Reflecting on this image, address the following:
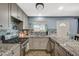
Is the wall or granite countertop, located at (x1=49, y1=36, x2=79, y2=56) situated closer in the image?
granite countertop, located at (x1=49, y1=36, x2=79, y2=56)

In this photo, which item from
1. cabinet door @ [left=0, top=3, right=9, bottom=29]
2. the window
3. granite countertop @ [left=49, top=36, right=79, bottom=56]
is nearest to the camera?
granite countertop @ [left=49, top=36, right=79, bottom=56]

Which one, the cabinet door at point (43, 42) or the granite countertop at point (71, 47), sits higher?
the granite countertop at point (71, 47)

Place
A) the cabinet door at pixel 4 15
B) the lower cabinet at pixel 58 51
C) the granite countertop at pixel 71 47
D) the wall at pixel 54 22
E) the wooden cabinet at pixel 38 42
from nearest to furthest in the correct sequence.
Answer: the granite countertop at pixel 71 47 < the lower cabinet at pixel 58 51 < the cabinet door at pixel 4 15 < the wall at pixel 54 22 < the wooden cabinet at pixel 38 42

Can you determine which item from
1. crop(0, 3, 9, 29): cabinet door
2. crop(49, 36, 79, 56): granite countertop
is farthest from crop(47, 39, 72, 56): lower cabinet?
crop(0, 3, 9, 29): cabinet door

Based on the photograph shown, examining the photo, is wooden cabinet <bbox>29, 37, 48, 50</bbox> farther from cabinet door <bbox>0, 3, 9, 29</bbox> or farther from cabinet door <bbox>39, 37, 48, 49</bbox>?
cabinet door <bbox>0, 3, 9, 29</bbox>

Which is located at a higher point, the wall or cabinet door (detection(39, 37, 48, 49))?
the wall

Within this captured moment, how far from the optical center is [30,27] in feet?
13.4

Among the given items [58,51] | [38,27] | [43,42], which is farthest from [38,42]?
[58,51]

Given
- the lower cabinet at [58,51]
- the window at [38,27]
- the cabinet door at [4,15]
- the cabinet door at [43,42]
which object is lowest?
the cabinet door at [43,42]

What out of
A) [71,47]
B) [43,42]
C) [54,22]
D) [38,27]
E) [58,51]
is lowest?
[43,42]

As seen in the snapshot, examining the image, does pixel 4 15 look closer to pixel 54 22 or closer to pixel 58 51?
pixel 58 51

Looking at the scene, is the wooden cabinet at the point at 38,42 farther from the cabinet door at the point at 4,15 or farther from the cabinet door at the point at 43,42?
the cabinet door at the point at 4,15

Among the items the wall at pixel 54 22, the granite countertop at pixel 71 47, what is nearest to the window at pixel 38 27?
the wall at pixel 54 22

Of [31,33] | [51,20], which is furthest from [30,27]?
[51,20]
